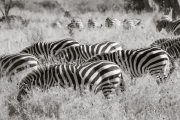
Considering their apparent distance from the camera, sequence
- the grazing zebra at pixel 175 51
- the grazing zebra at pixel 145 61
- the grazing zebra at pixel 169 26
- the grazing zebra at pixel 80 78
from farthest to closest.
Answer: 1. the grazing zebra at pixel 169 26
2. the grazing zebra at pixel 175 51
3. the grazing zebra at pixel 145 61
4. the grazing zebra at pixel 80 78

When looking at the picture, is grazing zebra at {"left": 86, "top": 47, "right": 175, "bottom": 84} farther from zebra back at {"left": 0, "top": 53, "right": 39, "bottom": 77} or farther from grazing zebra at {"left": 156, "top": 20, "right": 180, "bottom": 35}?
grazing zebra at {"left": 156, "top": 20, "right": 180, "bottom": 35}

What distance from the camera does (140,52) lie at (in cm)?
623

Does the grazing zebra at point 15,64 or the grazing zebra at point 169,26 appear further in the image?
the grazing zebra at point 169,26

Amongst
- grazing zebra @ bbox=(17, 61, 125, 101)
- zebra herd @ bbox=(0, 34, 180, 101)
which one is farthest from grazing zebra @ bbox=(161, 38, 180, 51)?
grazing zebra @ bbox=(17, 61, 125, 101)

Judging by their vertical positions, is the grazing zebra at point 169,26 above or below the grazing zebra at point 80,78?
above

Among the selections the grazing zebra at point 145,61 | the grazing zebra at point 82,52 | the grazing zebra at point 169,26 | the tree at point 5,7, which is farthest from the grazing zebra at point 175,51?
the tree at point 5,7

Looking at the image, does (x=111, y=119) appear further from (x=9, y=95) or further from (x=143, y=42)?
(x=143, y=42)

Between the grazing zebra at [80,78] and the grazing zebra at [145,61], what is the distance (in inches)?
43.0

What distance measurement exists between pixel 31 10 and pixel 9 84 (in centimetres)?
2499

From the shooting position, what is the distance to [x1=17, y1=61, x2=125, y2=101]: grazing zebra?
16.6 feet

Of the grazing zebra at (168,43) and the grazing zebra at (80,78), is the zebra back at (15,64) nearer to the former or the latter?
the grazing zebra at (80,78)

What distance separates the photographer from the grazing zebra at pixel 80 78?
5059mm

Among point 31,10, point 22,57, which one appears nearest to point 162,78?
point 22,57

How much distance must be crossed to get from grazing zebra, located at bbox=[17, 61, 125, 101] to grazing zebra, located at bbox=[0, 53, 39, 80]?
151cm
